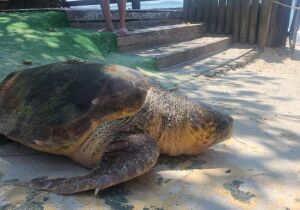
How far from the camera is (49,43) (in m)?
4.67

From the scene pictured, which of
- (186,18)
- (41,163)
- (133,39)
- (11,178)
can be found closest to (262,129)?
(41,163)

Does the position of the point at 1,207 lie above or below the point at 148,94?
below

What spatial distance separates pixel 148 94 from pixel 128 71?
0.26m

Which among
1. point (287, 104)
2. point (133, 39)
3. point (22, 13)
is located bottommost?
point (287, 104)

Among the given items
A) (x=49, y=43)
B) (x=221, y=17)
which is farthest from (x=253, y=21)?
(x=49, y=43)

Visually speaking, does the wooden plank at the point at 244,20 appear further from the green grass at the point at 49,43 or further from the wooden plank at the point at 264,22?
the green grass at the point at 49,43

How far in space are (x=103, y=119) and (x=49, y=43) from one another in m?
2.64

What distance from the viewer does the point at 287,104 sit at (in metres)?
4.24

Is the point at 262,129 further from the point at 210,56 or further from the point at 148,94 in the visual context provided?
the point at 210,56

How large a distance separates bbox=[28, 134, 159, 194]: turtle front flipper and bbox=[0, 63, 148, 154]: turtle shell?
0.23m

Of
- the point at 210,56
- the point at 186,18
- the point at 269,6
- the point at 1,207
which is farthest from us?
the point at 186,18

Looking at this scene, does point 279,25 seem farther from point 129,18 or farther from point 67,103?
point 67,103

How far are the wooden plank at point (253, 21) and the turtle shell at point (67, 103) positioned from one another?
237 inches

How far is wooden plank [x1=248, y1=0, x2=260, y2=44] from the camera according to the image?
798 centimetres
